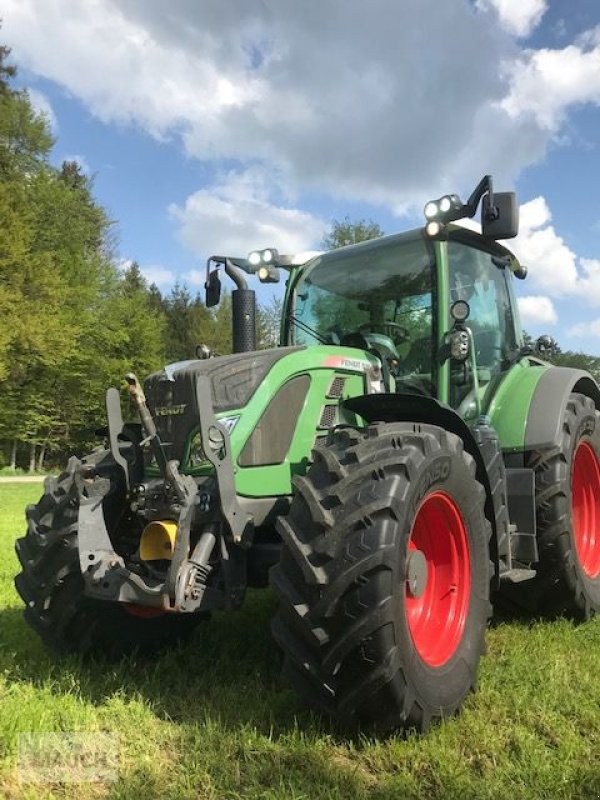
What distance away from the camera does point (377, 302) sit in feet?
15.8

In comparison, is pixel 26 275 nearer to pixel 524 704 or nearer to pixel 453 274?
pixel 453 274

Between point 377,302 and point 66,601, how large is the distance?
2.65 meters

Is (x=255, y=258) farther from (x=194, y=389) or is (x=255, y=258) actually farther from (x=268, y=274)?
(x=194, y=389)

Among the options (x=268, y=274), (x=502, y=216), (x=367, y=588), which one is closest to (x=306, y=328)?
(x=268, y=274)

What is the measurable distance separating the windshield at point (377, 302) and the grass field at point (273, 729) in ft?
6.08

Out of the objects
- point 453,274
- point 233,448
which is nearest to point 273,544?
point 233,448

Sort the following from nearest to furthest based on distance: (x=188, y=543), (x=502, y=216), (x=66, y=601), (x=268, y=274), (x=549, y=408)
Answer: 1. (x=188, y=543)
2. (x=66, y=601)
3. (x=502, y=216)
4. (x=549, y=408)
5. (x=268, y=274)

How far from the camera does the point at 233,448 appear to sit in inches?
133

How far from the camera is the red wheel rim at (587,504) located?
5.17 metres

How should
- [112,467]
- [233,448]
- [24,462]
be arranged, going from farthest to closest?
[24,462] < [112,467] < [233,448]

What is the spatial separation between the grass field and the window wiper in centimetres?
203

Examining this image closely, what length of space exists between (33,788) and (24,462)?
119 ft

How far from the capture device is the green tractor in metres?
2.76

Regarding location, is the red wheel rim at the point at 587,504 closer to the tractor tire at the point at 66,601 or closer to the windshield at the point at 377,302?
the windshield at the point at 377,302
